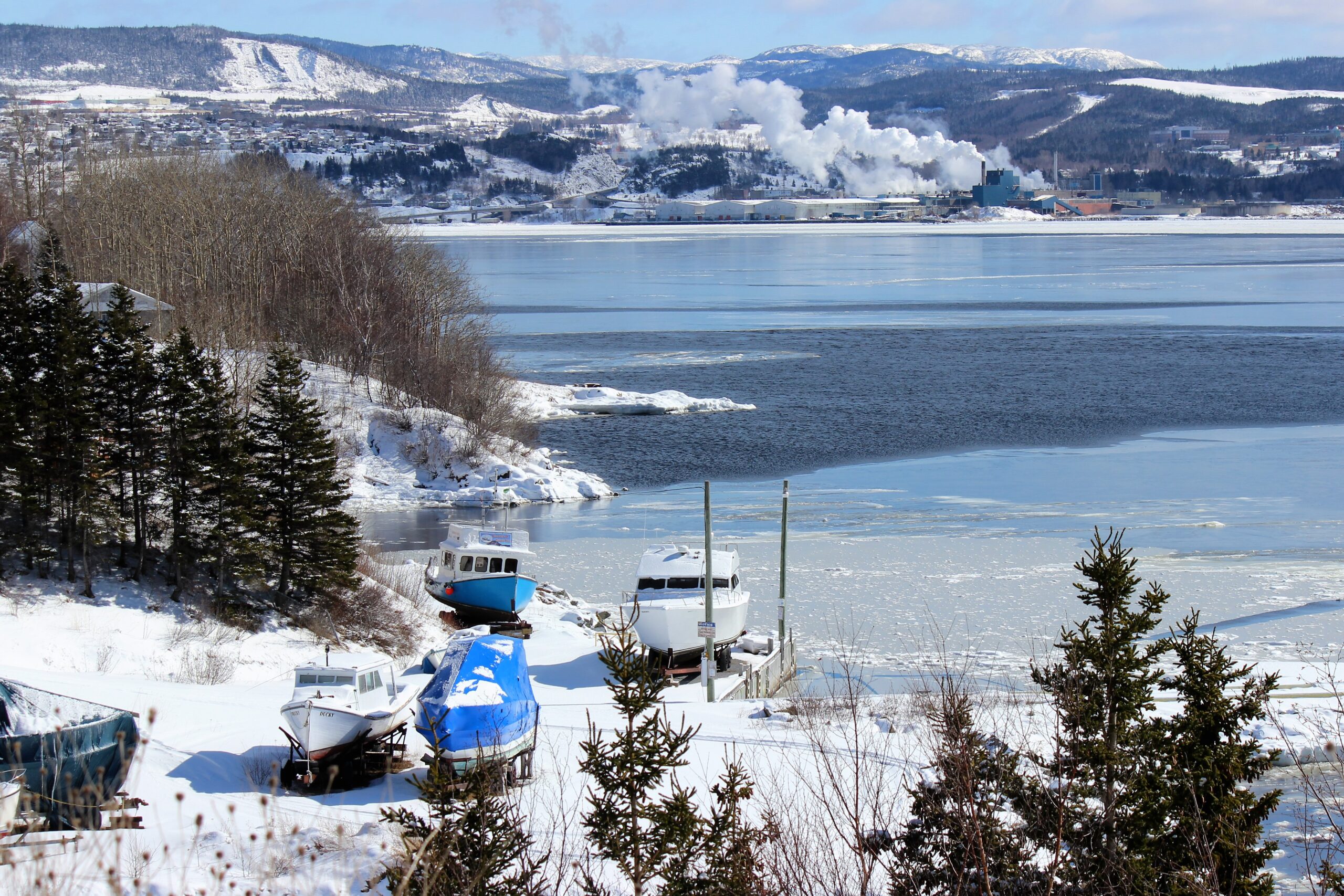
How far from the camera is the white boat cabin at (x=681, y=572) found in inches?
738

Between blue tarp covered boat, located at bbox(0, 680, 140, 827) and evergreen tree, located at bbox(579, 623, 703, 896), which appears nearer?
evergreen tree, located at bbox(579, 623, 703, 896)

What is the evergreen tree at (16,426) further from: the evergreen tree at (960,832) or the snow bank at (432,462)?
the evergreen tree at (960,832)

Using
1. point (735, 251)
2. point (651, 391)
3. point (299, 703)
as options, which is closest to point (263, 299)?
point (651, 391)

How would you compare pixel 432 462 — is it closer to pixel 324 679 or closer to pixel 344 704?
pixel 324 679

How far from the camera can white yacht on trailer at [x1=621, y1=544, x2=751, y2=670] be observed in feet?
59.2

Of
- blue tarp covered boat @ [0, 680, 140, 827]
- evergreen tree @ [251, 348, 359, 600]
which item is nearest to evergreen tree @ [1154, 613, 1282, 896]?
blue tarp covered boat @ [0, 680, 140, 827]

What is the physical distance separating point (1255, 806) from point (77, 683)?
11300 mm

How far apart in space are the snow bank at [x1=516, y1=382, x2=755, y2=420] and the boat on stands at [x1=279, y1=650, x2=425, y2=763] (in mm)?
29358

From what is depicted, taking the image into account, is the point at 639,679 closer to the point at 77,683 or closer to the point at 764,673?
the point at 77,683

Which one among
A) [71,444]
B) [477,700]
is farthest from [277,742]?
[71,444]

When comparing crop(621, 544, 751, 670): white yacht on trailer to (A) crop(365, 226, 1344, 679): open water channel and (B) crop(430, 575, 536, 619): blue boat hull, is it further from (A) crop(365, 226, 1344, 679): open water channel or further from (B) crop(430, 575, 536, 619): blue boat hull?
(B) crop(430, 575, 536, 619): blue boat hull

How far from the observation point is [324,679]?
12109 mm

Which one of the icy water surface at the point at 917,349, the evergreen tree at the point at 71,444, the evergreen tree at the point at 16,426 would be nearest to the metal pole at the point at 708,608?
the evergreen tree at the point at 71,444

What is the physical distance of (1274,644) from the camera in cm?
1798
